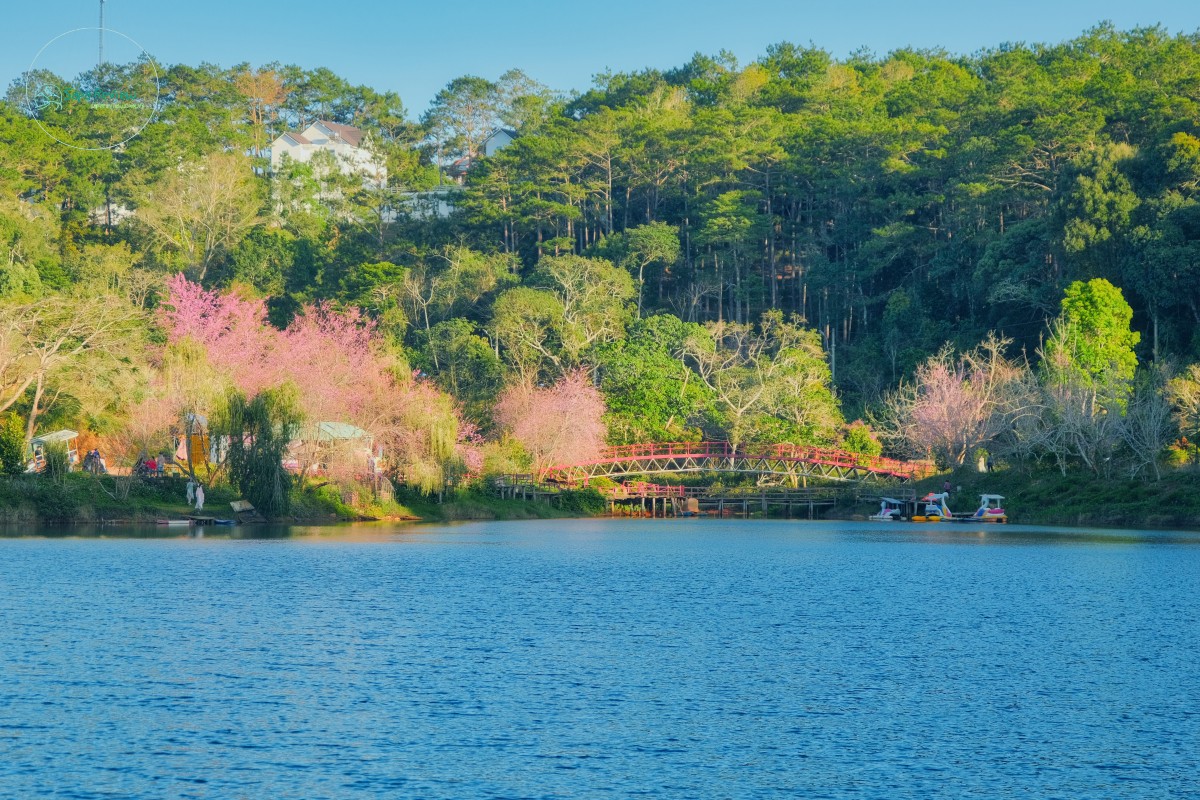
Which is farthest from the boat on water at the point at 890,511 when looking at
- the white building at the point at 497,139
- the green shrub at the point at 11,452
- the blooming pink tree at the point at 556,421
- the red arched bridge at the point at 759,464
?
the white building at the point at 497,139

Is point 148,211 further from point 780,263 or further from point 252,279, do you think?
point 780,263

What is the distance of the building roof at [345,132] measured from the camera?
11825 cm

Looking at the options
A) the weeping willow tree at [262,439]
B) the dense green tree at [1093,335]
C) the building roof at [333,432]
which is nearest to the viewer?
the weeping willow tree at [262,439]

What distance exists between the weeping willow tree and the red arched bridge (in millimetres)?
22229

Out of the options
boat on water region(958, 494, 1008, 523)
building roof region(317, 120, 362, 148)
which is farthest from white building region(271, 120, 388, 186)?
boat on water region(958, 494, 1008, 523)

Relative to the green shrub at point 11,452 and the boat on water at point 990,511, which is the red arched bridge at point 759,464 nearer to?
the boat on water at point 990,511

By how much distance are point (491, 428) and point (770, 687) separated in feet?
176

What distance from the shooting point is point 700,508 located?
257 feet

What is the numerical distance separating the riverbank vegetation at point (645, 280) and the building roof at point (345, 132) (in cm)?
567

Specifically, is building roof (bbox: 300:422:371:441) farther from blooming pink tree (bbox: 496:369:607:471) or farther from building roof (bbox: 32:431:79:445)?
blooming pink tree (bbox: 496:369:607:471)

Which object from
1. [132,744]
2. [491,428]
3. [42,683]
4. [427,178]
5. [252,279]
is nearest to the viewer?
[132,744]

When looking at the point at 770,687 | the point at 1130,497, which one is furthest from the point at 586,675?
the point at 1130,497

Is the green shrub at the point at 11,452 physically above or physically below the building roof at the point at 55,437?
below

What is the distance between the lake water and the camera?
648 inches
